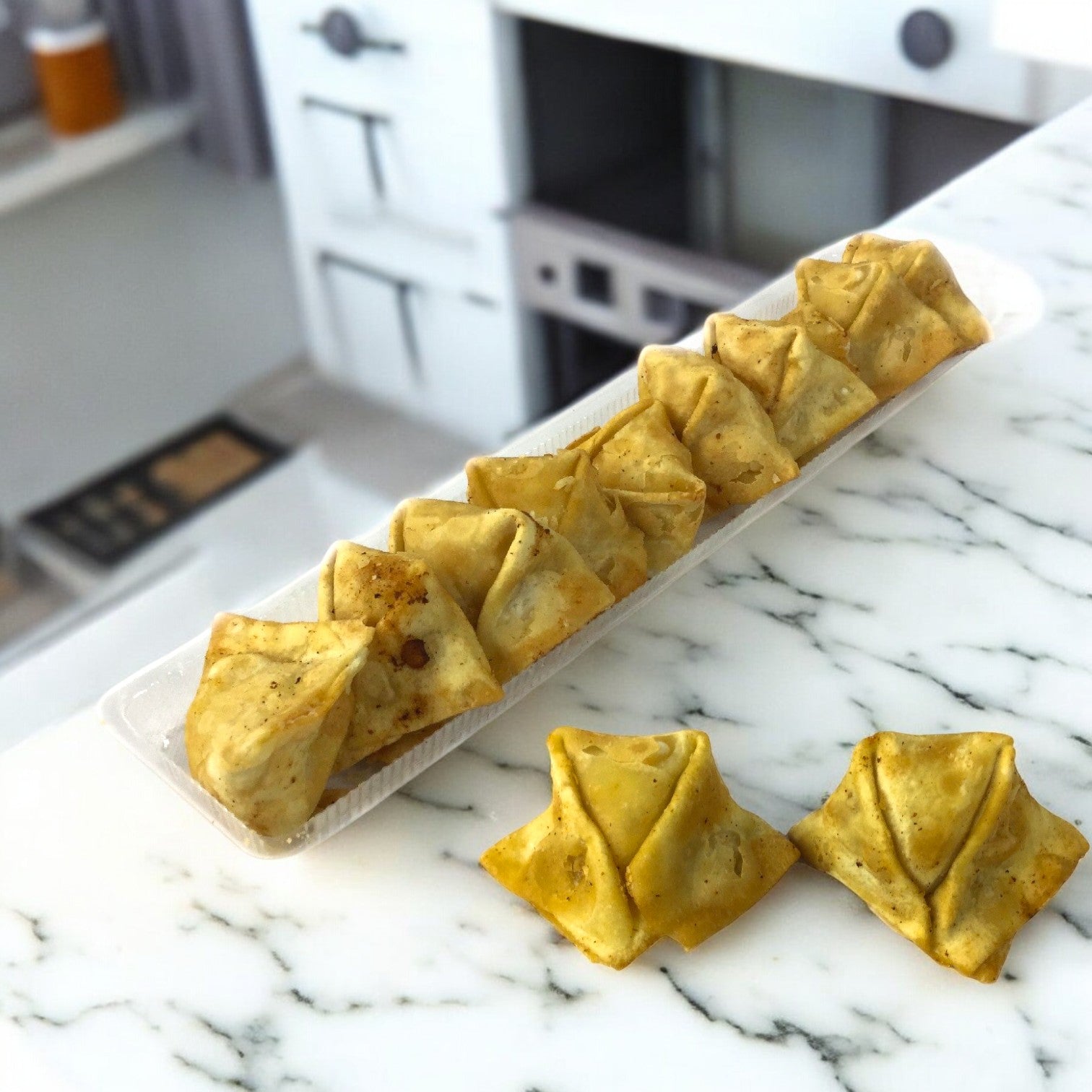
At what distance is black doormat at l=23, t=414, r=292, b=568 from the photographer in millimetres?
2242

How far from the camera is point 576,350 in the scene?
2.02 metres

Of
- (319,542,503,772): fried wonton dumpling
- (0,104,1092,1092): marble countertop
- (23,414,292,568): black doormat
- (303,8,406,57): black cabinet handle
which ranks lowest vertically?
(23,414,292,568): black doormat

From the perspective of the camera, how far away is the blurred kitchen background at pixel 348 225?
157 centimetres

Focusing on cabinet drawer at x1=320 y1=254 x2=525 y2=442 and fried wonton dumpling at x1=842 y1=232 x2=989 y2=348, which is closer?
fried wonton dumpling at x1=842 y1=232 x2=989 y2=348

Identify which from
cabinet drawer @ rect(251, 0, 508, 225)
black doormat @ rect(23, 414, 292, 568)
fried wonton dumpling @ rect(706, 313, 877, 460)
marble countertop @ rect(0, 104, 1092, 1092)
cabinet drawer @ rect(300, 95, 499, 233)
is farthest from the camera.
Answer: black doormat @ rect(23, 414, 292, 568)

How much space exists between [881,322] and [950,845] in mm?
356

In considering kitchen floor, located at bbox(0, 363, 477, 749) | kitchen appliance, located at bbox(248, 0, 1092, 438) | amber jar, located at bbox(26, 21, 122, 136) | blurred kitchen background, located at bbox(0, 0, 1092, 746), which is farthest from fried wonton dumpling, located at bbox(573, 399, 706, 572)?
amber jar, located at bbox(26, 21, 122, 136)

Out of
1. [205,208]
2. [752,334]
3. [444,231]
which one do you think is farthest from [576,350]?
[752,334]

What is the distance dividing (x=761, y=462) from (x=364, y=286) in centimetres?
153

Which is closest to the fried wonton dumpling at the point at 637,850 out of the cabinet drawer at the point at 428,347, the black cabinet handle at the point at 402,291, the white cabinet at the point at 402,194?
the white cabinet at the point at 402,194

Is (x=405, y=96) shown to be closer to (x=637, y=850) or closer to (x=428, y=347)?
(x=428, y=347)

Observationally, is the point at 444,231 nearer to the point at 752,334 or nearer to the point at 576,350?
the point at 576,350

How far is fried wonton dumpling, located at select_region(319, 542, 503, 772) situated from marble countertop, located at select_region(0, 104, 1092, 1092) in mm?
48

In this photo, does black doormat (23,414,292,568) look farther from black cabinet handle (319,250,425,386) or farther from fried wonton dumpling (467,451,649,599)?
fried wonton dumpling (467,451,649,599)
